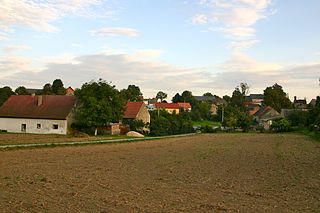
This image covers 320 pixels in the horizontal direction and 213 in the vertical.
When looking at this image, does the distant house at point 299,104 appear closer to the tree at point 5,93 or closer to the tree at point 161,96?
the tree at point 161,96

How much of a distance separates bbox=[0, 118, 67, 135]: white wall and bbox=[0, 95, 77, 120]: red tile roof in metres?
0.61

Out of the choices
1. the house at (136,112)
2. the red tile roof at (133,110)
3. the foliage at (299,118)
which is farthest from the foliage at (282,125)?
the red tile roof at (133,110)

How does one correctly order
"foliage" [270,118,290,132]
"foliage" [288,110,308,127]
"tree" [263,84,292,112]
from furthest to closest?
"tree" [263,84,292,112] < "foliage" [288,110,308,127] < "foliage" [270,118,290,132]

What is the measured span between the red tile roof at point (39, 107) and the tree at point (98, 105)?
7.12 ft

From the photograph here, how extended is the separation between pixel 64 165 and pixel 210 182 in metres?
8.65

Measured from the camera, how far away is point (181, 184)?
12594mm

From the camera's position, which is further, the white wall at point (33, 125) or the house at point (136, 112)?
the house at point (136, 112)

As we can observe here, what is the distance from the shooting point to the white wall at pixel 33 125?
44.2 meters

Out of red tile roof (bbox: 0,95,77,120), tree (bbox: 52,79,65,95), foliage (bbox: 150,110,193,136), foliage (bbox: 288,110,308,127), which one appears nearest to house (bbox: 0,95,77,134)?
red tile roof (bbox: 0,95,77,120)

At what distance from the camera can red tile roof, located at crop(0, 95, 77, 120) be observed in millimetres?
45031

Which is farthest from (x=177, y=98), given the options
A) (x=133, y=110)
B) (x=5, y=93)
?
(x=133, y=110)

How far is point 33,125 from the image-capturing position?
45.0 meters

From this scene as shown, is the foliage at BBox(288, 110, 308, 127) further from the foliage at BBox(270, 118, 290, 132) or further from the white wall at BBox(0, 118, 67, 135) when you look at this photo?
the white wall at BBox(0, 118, 67, 135)

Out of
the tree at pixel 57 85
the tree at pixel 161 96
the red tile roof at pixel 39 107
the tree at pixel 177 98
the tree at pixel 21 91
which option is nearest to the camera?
the red tile roof at pixel 39 107
